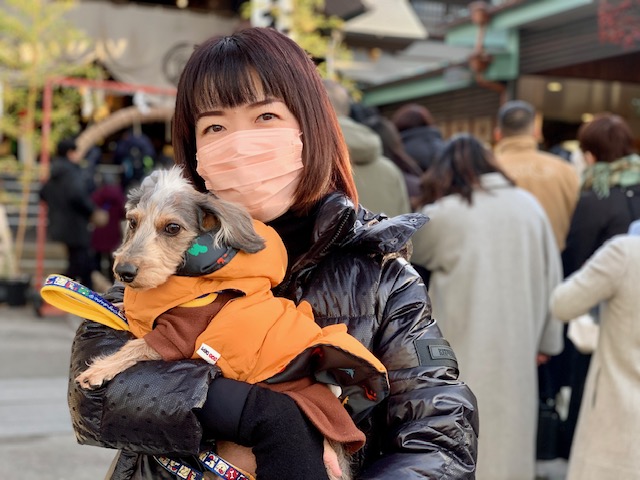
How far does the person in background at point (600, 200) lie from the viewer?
567 cm

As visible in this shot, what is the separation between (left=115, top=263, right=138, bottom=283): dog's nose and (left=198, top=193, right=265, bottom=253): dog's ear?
7.6 inches

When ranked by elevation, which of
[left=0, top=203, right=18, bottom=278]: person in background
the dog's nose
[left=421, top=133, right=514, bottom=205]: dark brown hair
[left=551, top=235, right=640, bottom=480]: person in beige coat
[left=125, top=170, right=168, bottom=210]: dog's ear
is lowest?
[left=0, top=203, right=18, bottom=278]: person in background

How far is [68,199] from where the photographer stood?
10922 millimetres

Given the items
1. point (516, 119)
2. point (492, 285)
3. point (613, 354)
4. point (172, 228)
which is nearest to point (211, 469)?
point (172, 228)

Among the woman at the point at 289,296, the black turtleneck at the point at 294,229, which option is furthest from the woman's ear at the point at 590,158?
the black turtleneck at the point at 294,229

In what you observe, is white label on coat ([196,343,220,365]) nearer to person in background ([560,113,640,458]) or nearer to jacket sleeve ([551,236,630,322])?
jacket sleeve ([551,236,630,322])

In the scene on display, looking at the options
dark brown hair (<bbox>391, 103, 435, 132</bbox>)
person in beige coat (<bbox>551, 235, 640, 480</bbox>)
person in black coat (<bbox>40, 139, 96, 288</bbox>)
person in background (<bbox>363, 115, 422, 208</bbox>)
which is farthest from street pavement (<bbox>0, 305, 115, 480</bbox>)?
dark brown hair (<bbox>391, 103, 435, 132</bbox>)

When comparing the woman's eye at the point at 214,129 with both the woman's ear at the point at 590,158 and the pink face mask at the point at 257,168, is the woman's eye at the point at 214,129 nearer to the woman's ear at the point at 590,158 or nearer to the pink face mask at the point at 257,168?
the pink face mask at the point at 257,168

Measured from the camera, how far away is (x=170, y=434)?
160 centimetres

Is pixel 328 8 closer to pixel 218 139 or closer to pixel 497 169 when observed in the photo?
pixel 497 169

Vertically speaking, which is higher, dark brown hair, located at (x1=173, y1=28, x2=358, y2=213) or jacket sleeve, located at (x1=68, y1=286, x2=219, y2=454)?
dark brown hair, located at (x1=173, y1=28, x2=358, y2=213)

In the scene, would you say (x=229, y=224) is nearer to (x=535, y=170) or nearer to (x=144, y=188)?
(x=144, y=188)

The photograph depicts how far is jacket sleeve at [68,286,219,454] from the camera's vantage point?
1600 mm

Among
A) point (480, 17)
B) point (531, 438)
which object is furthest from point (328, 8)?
point (531, 438)
